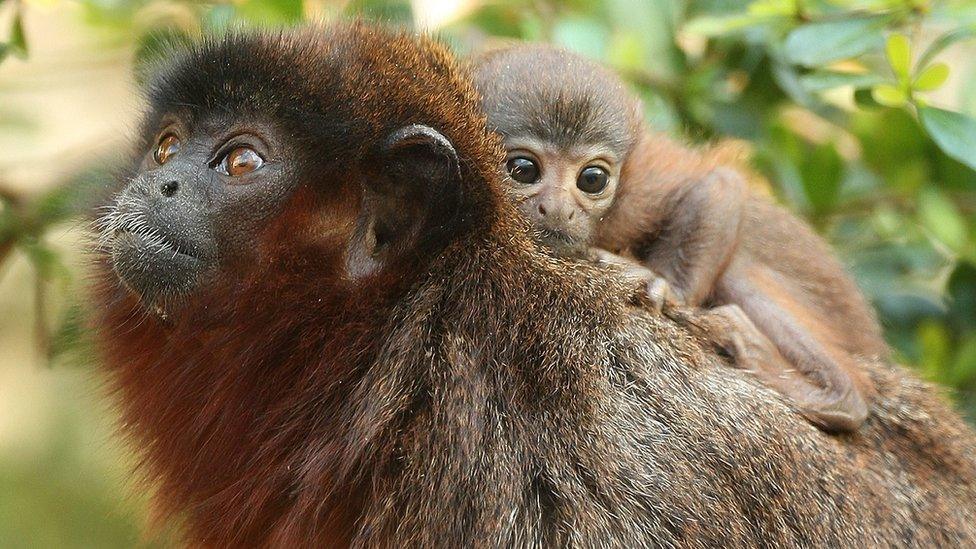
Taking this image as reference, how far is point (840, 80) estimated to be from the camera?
10.7 feet

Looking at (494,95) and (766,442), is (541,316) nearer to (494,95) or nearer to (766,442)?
(766,442)

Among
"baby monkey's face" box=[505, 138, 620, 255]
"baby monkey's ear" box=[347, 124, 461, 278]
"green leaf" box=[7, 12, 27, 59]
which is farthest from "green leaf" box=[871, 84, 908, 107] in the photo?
"green leaf" box=[7, 12, 27, 59]

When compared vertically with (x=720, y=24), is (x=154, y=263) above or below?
below

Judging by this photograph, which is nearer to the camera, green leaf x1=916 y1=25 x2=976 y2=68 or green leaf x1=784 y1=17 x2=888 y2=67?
green leaf x1=916 y1=25 x2=976 y2=68

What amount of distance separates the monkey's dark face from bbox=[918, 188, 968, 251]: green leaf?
2.52m

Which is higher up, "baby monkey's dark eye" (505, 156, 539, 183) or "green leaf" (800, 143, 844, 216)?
"baby monkey's dark eye" (505, 156, 539, 183)

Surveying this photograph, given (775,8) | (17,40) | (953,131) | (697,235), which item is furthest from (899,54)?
(17,40)

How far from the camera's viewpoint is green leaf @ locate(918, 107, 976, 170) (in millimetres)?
3041

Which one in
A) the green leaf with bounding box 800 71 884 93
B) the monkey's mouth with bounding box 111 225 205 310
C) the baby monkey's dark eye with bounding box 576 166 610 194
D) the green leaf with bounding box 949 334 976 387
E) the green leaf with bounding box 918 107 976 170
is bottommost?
the green leaf with bounding box 949 334 976 387

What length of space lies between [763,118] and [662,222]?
4.93 ft

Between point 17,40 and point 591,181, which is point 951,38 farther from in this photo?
point 17,40

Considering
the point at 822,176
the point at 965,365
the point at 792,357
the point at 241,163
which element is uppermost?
the point at 241,163

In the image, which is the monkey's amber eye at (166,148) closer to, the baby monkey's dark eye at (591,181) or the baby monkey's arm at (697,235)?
the baby monkey's dark eye at (591,181)

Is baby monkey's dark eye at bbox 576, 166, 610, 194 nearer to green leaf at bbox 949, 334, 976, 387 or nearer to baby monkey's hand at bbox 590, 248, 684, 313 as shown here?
baby monkey's hand at bbox 590, 248, 684, 313
